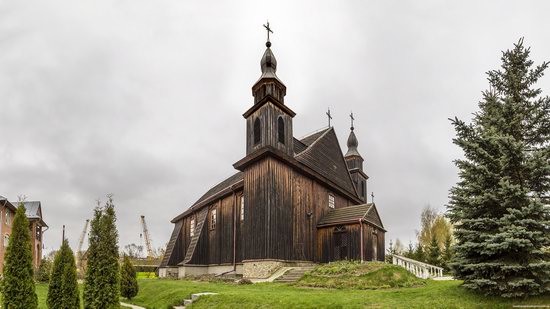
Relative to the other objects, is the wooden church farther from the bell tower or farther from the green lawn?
the green lawn

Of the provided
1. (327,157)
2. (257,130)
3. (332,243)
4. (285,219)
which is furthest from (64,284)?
(327,157)

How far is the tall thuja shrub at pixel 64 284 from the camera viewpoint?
13.2 metres

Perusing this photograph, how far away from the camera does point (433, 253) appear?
32875 mm

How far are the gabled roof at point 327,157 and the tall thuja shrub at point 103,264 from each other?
1300 cm

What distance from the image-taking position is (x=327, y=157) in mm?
28109

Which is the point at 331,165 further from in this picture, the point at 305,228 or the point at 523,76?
the point at 523,76

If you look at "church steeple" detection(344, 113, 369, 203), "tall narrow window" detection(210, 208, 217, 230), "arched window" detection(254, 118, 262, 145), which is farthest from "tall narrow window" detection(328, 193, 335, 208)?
"church steeple" detection(344, 113, 369, 203)

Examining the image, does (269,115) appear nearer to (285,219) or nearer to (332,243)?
(285,219)

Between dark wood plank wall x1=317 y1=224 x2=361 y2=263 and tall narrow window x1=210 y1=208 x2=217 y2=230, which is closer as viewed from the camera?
dark wood plank wall x1=317 y1=224 x2=361 y2=263

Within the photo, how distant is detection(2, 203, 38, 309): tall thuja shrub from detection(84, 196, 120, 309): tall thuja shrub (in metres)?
1.81

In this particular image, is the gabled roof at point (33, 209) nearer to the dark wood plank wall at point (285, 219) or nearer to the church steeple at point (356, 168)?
the dark wood plank wall at point (285, 219)

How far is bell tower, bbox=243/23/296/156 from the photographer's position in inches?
887

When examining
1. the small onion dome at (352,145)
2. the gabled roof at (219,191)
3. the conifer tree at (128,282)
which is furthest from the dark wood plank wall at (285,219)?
the small onion dome at (352,145)

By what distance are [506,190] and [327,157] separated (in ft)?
57.7
